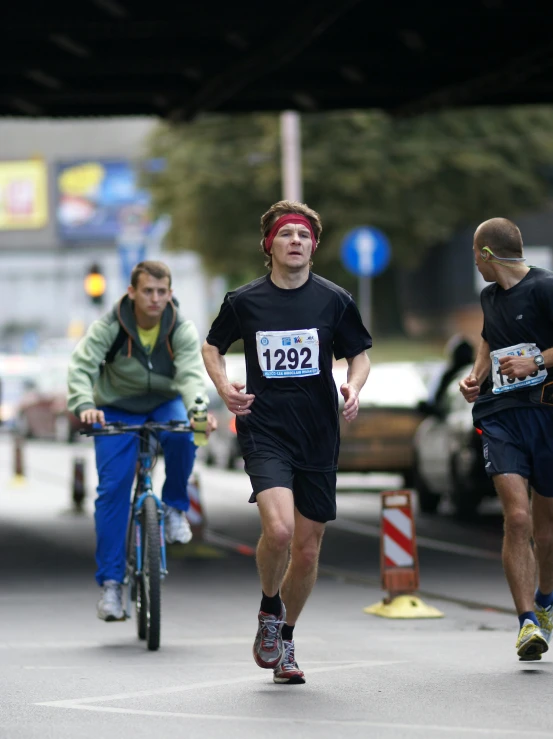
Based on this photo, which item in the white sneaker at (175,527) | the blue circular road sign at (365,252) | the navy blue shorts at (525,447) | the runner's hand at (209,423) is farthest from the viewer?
the blue circular road sign at (365,252)

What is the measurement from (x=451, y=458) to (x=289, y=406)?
36.0ft

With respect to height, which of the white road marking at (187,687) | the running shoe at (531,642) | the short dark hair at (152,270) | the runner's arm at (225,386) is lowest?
the white road marking at (187,687)

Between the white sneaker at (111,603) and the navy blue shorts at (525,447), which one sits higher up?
the navy blue shorts at (525,447)

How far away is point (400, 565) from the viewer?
11570 millimetres

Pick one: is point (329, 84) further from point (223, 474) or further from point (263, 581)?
point (263, 581)

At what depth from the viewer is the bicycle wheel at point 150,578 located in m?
9.64

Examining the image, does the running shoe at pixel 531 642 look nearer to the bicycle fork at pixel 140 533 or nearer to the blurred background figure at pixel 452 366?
the bicycle fork at pixel 140 533

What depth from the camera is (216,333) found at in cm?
852

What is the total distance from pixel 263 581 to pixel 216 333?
1.13 meters

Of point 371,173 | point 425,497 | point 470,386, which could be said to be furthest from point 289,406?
point 371,173

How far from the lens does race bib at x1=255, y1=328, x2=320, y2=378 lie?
27.1 ft

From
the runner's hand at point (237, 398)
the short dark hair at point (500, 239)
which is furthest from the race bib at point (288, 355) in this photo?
the short dark hair at point (500, 239)

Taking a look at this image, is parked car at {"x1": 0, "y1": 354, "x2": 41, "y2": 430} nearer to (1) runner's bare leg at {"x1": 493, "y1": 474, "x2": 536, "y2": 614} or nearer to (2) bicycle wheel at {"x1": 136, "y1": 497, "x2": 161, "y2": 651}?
(2) bicycle wheel at {"x1": 136, "y1": 497, "x2": 161, "y2": 651}

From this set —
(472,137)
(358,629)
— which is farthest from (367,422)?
(472,137)
